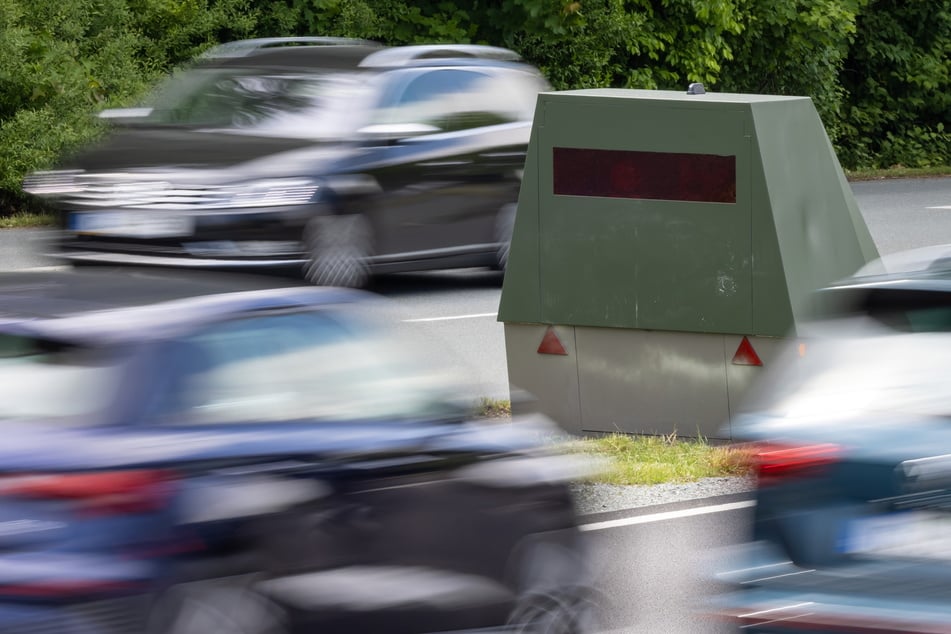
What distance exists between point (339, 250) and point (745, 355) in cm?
467

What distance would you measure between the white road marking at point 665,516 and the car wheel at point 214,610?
3.03m

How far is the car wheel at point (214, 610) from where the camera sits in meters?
4.16

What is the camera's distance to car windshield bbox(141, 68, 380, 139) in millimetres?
12414

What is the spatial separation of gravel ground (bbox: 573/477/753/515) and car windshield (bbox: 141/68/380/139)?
5.06 metres

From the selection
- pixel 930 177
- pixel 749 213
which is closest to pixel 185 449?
pixel 749 213

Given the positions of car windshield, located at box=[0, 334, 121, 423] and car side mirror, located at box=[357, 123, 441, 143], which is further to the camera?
car side mirror, located at box=[357, 123, 441, 143]

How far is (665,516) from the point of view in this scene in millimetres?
7484

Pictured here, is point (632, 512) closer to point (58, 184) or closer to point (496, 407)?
point (496, 407)

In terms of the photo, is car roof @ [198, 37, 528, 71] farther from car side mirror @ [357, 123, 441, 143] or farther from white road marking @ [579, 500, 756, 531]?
white road marking @ [579, 500, 756, 531]

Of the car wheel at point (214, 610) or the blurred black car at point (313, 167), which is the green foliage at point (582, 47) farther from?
the car wheel at point (214, 610)

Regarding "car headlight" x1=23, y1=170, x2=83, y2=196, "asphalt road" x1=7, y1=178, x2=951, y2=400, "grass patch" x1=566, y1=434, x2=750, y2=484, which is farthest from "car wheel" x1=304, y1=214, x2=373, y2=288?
"grass patch" x1=566, y1=434, x2=750, y2=484

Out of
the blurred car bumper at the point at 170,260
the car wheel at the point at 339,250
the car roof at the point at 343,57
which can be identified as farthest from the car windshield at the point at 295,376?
the car roof at the point at 343,57

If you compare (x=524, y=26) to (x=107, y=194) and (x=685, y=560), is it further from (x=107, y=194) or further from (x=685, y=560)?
(x=685, y=560)

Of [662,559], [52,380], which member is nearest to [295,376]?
[52,380]
